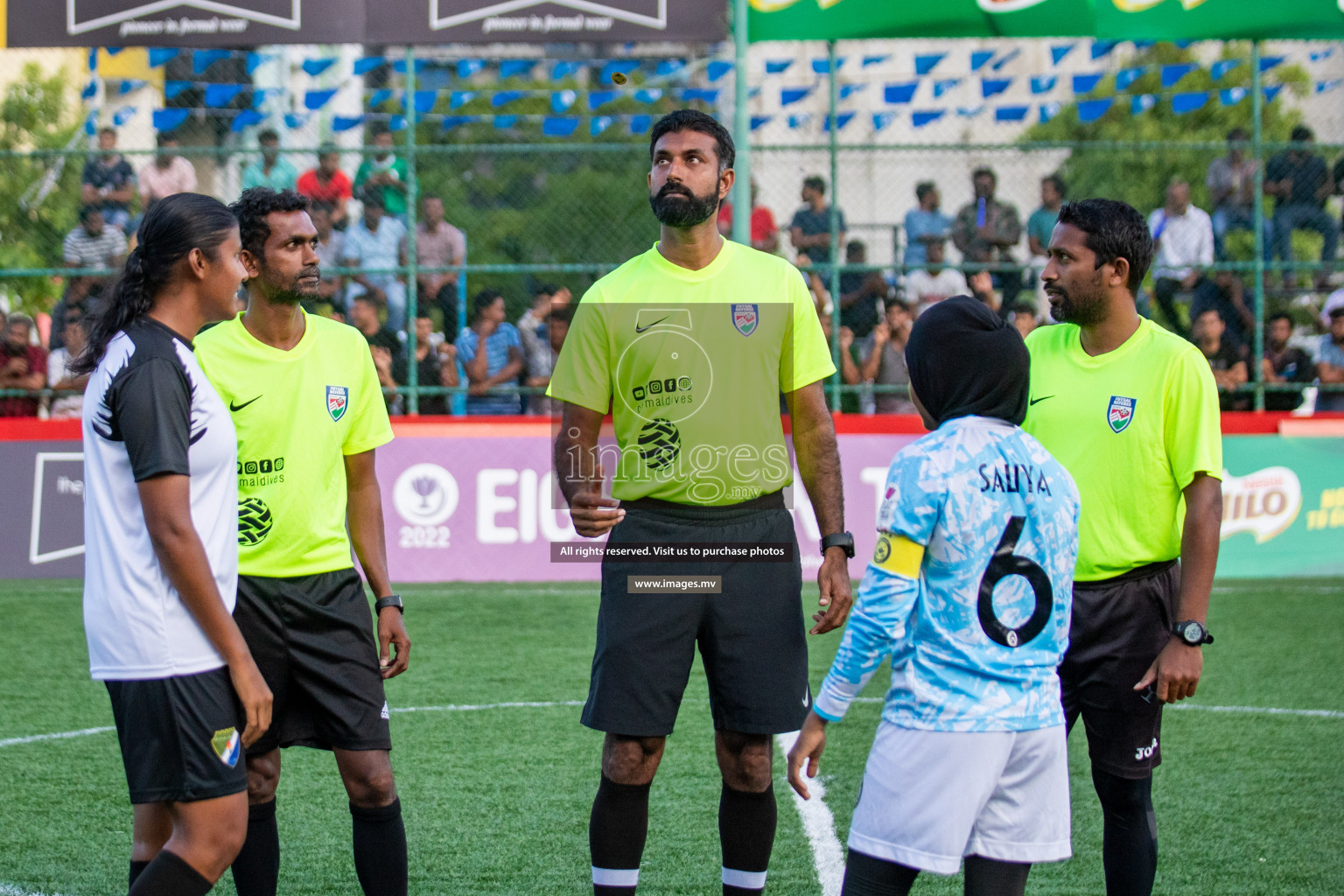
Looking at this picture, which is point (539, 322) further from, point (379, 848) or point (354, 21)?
point (379, 848)

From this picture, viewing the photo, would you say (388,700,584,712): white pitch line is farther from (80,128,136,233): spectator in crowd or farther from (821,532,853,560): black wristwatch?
(80,128,136,233): spectator in crowd

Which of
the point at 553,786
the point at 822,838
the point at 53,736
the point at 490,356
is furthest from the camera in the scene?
the point at 490,356

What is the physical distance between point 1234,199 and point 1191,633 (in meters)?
10.2

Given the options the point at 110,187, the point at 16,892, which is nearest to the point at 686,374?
the point at 16,892

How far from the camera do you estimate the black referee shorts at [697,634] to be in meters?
3.80

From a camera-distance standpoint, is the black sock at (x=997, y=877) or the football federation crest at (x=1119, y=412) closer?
the black sock at (x=997, y=877)

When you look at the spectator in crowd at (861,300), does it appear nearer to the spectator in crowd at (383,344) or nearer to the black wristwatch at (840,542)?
the spectator in crowd at (383,344)

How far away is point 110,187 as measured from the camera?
12492 mm

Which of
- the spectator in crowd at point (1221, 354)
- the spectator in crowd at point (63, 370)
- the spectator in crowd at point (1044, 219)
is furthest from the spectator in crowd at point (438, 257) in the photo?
the spectator in crowd at point (1221, 354)

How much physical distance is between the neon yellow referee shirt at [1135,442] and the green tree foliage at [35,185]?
10.3 meters

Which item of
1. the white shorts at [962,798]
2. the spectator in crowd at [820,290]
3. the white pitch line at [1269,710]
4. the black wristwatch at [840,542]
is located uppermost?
the spectator in crowd at [820,290]

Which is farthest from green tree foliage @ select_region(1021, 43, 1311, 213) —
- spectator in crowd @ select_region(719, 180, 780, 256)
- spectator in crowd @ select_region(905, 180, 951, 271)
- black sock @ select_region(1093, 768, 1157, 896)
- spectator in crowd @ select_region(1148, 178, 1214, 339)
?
black sock @ select_region(1093, 768, 1157, 896)

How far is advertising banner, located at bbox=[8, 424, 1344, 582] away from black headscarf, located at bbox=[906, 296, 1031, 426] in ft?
23.8

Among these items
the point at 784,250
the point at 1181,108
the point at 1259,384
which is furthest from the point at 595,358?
the point at 784,250
